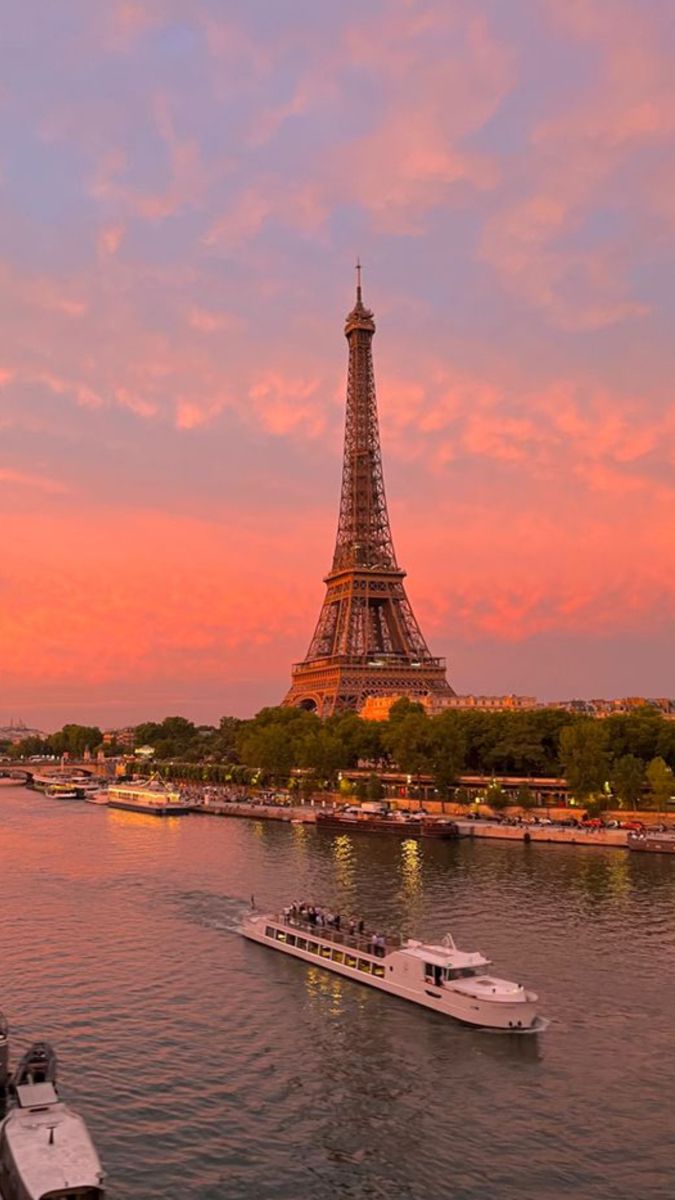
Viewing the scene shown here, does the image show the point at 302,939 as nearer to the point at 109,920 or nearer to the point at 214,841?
the point at 109,920

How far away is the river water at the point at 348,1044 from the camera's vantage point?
28906mm

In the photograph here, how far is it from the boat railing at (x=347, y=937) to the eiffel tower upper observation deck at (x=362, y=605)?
Answer: 113m

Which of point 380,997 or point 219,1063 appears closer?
point 219,1063

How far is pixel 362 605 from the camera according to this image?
17575cm

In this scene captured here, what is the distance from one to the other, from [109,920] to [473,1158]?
120 ft

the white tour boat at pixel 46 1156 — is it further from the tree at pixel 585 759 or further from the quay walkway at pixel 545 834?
the tree at pixel 585 759

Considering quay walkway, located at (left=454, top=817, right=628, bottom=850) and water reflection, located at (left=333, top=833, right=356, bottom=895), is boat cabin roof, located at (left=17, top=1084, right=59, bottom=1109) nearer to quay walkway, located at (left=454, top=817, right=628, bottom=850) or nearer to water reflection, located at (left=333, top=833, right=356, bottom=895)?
water reflection, located at (left=333, top=833, right=356, bottom=895)

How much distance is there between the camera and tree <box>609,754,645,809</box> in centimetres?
10456

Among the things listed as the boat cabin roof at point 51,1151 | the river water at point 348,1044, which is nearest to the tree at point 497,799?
the river water at point 348,1044

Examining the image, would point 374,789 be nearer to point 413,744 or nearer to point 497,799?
point 413,744

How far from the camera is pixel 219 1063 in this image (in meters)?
36.7

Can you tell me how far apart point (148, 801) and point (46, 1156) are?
405 feet

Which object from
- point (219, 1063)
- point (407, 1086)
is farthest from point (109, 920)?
point (407, 1086)

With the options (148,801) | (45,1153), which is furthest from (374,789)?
(45,1153)
